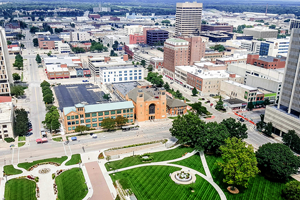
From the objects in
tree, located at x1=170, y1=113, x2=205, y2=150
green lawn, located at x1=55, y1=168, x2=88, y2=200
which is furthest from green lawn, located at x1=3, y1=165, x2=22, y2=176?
tree, located at x1=170, y1=113, x2=205, y2=150

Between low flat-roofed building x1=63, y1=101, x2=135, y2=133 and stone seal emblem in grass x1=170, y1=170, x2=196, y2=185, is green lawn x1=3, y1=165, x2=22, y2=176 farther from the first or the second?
stone seal emblem in grass x1=170, y1=170, x2=196, y2=185

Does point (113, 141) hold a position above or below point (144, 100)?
below

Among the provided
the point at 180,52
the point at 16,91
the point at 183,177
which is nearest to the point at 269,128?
the point at 183,177

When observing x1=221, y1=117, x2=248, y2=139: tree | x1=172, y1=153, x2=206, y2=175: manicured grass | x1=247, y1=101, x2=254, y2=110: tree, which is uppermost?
x1=221, y1=117, x2=248, y2=139: tree

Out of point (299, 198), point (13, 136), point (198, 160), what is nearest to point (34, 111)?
point (13, 136)

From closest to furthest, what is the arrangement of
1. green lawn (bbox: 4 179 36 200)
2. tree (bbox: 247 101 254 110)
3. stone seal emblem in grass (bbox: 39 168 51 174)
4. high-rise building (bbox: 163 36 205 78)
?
green lawn (bbox: 4 179 36 200), stone seal emblem in grass (bbox: 39 168 51 174), tree (bbox: 247 101 254 110), high-rise building (bbox: 163 36 205 78)

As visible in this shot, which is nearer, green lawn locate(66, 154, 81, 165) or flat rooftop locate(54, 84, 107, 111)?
green lawn locate(66, 154, 81, 165)

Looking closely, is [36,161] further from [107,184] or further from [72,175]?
[107,184]
